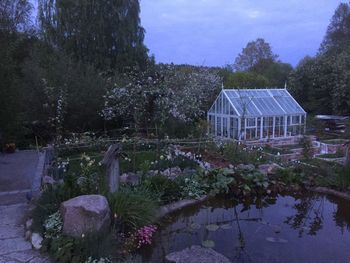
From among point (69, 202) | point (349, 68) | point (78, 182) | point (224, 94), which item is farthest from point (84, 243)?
point (349, 68)

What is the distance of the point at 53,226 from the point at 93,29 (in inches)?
577

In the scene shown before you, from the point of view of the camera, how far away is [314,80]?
21328 mm

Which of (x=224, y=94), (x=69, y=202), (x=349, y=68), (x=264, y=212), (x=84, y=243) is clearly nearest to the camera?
(x=84, y=243)

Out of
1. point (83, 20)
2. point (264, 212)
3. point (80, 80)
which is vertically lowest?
point (264, 212)

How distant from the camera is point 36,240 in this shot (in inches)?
180

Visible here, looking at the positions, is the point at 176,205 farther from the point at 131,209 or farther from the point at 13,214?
the point at 13,214

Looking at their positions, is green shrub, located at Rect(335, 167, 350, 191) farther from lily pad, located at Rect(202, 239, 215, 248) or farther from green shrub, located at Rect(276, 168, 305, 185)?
lily pad, located at Rect(202, 239, 215, 248)

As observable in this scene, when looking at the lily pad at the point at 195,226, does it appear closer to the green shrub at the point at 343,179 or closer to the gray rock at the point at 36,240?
the gray rock at the point at 36,240

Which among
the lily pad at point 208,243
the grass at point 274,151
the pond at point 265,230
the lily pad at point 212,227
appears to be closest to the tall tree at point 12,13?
the pond at point 265,230

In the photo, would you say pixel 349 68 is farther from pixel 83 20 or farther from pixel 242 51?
pixel 242 51

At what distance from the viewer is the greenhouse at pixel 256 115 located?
14422 mm

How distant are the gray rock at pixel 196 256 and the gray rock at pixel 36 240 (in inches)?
57.6

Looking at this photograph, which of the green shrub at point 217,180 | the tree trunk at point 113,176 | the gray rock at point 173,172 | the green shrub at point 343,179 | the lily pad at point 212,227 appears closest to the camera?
the tree trunk at point 113,176

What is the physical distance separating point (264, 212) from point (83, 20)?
13837 mm
